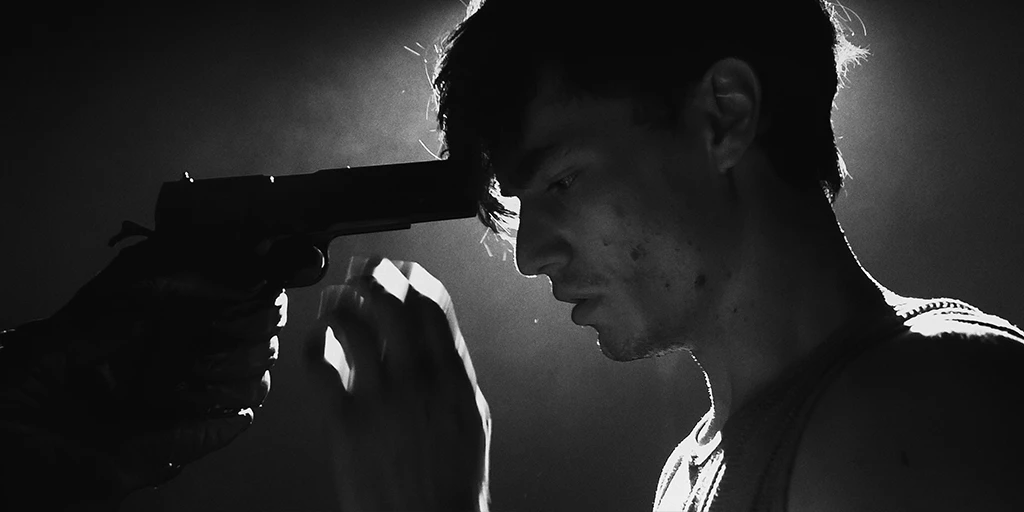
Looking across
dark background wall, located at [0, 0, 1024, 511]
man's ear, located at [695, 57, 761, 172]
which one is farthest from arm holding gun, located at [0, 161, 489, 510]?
dark background wall, located at [0, 0, 1024, 511]

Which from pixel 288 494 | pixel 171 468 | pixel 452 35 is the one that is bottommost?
A: pixel 288 494

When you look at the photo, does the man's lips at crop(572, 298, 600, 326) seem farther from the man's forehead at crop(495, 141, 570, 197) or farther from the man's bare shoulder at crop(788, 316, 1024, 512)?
the man's bare shoulder at crop(788, 316, 1024, 512)

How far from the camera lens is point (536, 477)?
9.48ft

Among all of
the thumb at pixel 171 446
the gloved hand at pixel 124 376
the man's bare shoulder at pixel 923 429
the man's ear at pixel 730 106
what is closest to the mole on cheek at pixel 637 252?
the man's ear at pixel 730 106

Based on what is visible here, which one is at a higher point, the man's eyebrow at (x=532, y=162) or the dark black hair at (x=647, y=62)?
the dark black hair at (x=647, y=62)

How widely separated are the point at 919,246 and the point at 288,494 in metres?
1.99

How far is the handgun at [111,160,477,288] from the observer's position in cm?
88

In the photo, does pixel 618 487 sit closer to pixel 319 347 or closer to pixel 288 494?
pixel 288 494

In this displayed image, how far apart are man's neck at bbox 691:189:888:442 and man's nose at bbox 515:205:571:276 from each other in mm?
159

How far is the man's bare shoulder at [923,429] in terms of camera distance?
60cm

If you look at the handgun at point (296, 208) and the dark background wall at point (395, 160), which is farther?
the dark background wall at point (395, 160)

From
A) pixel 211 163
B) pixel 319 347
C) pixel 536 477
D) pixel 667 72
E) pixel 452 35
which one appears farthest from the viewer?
pixel 536 477

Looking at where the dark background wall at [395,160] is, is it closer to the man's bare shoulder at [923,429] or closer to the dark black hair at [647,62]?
the dark black hair at [647,62]

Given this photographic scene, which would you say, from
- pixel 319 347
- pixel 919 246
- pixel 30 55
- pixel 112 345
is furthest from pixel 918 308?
pixel 30 55
